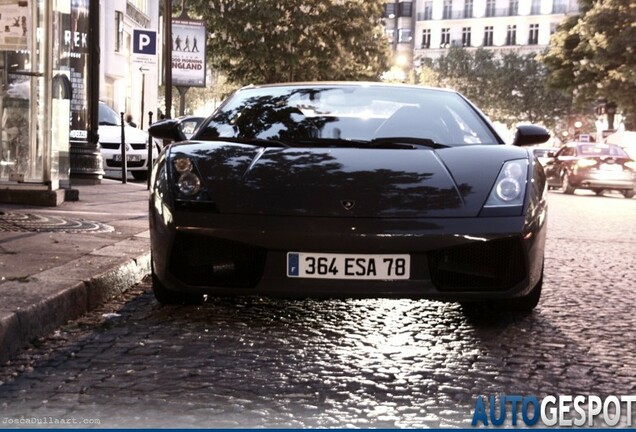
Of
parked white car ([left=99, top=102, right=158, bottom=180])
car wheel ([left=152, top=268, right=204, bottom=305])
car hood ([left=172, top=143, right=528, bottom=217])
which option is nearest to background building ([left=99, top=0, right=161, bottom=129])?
parked white car ([left=99, top=102, right=158, bottom=180])

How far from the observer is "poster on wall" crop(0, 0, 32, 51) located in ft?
31.4

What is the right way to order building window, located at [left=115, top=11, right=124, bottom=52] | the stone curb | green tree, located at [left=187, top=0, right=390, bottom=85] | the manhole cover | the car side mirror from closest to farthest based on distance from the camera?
the stone curb < the car side mirror < the manhole cover < green tree, located at [left=187, top=0, right=390, bottom=85] < building window, located at [left=115, top=11, right=124, bottom=52]

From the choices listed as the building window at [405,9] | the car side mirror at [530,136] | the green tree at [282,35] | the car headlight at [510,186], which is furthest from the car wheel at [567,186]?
the building window at [405,9]

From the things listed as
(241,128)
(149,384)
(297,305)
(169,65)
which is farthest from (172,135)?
(169,65)

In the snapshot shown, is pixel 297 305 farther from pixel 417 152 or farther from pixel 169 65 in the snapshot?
pixel 169 65

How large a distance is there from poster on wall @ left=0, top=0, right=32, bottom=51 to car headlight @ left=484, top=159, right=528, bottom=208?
602 centimetres

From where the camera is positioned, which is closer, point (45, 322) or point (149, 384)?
point (149, 384)

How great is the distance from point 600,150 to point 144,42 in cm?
1353

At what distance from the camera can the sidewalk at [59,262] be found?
4578 mm

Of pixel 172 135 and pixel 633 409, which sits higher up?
pixel 172 135

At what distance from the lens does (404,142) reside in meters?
5.52

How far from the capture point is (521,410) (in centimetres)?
348

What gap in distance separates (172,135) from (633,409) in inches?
139

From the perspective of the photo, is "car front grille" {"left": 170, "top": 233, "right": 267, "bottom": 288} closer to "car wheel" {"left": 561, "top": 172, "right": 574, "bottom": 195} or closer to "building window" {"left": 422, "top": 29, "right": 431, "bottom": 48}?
"car wheel" {"left": 561, "top": 172, "right": 574, "bottom": 195}
